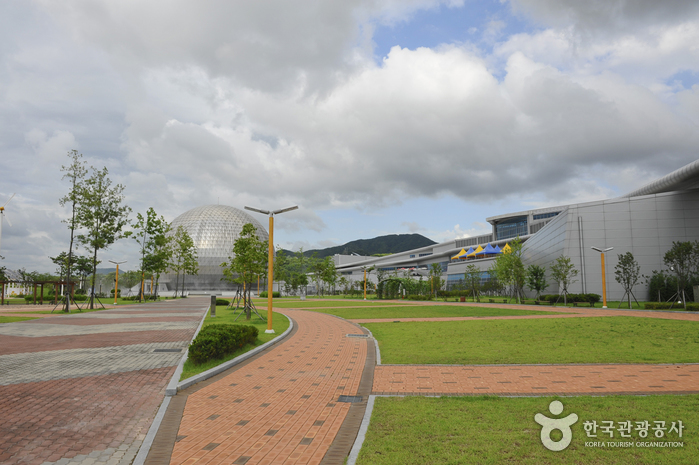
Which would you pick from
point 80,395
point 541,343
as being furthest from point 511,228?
point 80,395

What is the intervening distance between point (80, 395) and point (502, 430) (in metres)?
7.75

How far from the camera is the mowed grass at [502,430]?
4945 millimetres

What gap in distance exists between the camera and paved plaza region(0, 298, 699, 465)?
18.0 feet

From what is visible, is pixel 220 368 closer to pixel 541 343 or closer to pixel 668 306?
pixel 541 343

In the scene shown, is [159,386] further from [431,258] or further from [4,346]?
[431,258]

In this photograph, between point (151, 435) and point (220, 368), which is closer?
point (151, 435)

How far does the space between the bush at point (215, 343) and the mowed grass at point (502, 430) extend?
18.1 feet

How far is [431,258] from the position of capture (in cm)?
11738

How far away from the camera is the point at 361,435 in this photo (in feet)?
18.9

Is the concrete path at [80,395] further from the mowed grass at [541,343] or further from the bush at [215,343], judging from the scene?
the mowed grass at [541,343]

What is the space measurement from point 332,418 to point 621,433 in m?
4.19

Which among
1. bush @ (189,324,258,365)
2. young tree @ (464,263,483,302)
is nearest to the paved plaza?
bush @ (189,324,258,365)

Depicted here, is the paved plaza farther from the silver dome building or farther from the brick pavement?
the silver dome building

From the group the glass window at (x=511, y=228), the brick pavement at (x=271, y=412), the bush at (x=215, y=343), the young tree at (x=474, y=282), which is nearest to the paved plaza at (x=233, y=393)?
the brick pavement at (x=271, y=412)
